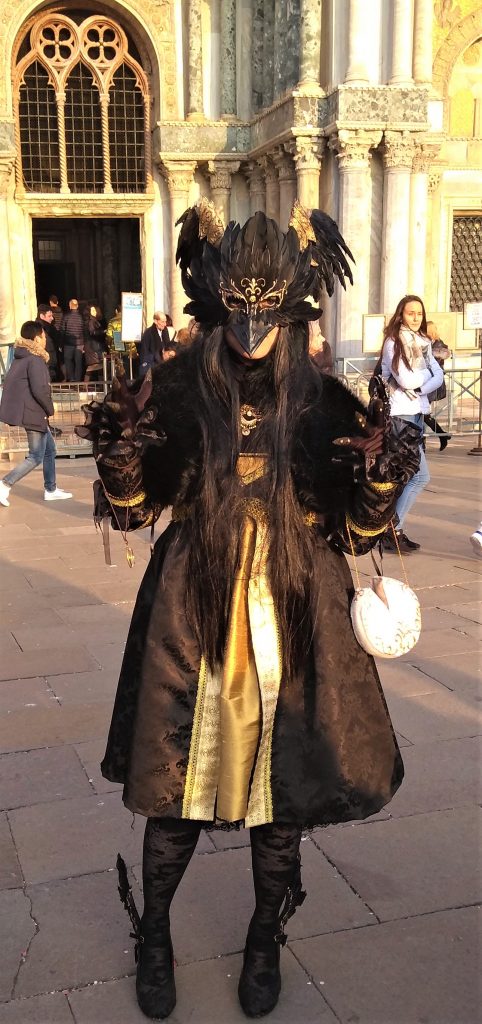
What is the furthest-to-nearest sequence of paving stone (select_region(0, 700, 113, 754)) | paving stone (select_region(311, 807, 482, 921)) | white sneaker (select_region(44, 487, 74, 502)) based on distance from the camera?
white sneaker (select_region(44, 487, 74, 502))
paving stone (select_region(0, 700, 113, 754))
paving stone (select_region(311, 807, 482, 921))

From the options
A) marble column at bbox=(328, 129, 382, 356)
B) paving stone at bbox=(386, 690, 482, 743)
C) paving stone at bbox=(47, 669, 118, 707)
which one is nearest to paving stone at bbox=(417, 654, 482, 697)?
paving stone at bbox=(386, 690, 482, 743)

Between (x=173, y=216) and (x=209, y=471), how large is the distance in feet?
53.8

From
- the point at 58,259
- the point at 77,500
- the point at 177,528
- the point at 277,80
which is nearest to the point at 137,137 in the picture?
the point at 277,80

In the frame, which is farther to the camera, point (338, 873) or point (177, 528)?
point (338, 873)

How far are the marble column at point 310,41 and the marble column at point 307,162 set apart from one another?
881mm

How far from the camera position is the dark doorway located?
2388cm

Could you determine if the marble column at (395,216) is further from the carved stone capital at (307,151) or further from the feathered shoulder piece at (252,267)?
the feathered shoulder piece at (252,267)

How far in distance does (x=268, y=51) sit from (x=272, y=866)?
1746cm

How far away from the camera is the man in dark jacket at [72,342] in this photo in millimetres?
18812

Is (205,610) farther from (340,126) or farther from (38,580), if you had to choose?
(340,126)

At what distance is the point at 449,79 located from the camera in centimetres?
1738

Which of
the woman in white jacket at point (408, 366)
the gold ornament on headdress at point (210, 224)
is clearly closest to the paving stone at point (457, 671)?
the woman in white jacket at point (408, 366)

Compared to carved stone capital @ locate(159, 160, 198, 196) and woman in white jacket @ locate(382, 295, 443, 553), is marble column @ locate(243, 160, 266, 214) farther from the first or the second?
woman in white jacket @ locate(382, 295, 443, 553)

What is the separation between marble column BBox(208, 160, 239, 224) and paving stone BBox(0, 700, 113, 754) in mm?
14773
